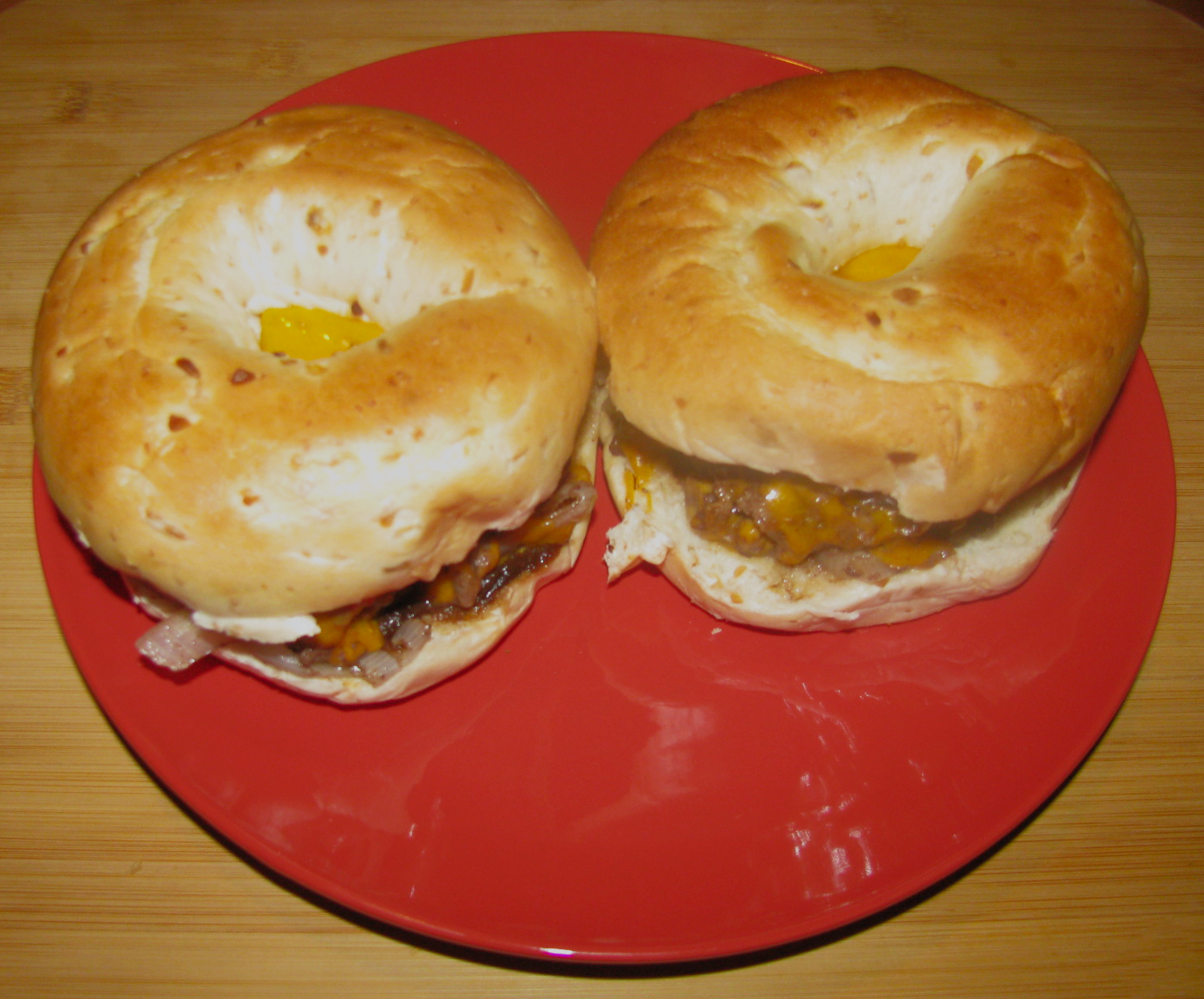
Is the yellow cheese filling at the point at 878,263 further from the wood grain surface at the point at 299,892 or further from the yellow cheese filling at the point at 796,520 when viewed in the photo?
the wood grain surface at the point at 299,892

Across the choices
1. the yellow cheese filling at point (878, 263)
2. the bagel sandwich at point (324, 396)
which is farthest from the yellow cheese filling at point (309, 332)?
the yellow cheese filling at point (878, 263)

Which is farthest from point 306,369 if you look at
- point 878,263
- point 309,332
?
point 878,263

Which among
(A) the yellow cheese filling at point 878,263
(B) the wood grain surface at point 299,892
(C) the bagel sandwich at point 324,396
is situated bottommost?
(B) the wood grain surface at point 299,892

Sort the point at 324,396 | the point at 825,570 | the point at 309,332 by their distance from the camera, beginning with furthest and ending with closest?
the point at 825,570 < the point at 309,332 < the point at 324,396

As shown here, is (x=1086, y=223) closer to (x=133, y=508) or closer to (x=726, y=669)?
(x=726, y=669)

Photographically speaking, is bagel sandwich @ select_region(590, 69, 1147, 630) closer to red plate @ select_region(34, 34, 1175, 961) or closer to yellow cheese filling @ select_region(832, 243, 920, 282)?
yellow cheese filling @ select_region(832, 243, 920, 282)

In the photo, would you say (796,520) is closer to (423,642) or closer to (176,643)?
(423,642)
